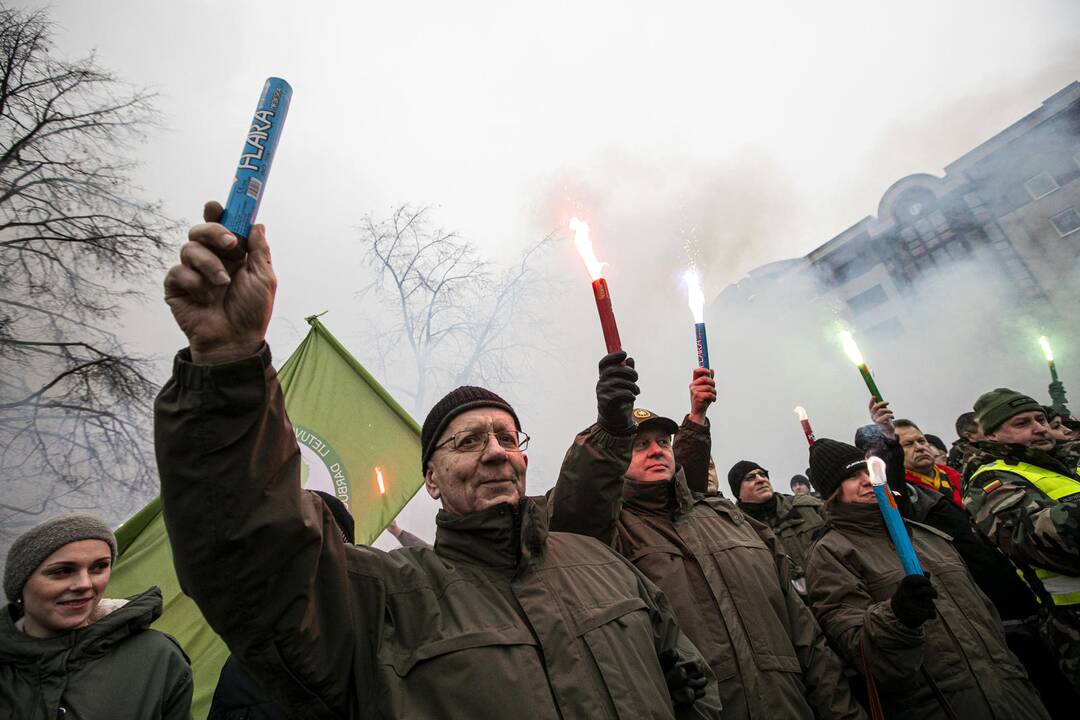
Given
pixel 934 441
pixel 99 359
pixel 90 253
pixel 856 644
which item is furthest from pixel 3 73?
pixel 934 441

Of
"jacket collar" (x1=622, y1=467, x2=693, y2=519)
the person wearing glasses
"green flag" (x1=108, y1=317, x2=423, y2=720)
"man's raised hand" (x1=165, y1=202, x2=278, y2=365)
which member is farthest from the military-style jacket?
"man's raised hand" (x1=165, y1=202, x2=278, y2=365)

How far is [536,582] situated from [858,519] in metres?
2.14

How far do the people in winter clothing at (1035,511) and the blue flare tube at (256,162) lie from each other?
10.9ft

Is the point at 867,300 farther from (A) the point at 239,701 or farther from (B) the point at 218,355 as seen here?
(B) the point at 218,355

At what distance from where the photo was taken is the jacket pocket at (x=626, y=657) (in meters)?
1.44

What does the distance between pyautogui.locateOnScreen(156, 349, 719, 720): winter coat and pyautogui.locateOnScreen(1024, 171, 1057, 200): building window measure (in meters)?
24.0

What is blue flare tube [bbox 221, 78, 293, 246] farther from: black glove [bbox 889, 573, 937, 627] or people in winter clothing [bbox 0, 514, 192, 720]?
black glove [bbox 889, 573, 937, 627]

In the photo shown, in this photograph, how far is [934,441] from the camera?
6.28 m

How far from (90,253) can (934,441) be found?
1080 cm

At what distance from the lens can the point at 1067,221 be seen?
18.2 meters

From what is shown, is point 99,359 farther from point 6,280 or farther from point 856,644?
point 856,644

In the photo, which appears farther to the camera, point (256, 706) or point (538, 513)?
point (256, 706)

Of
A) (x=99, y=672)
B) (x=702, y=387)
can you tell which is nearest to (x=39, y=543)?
(x=99, y=672)

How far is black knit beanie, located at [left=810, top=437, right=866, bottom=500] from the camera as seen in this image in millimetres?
3164
